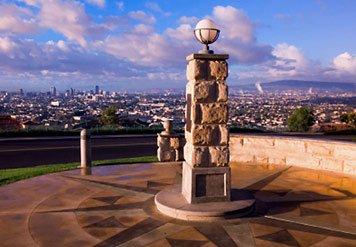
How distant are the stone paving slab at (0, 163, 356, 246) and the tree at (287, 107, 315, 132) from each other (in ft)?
71.8

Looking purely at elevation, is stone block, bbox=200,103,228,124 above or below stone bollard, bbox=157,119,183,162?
above

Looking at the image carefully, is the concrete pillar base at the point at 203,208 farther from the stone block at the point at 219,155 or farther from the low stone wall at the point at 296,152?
the low stone wall at the point at 296,152

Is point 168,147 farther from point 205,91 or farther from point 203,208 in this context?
point 203,208

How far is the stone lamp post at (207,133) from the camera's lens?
7422 millimetres

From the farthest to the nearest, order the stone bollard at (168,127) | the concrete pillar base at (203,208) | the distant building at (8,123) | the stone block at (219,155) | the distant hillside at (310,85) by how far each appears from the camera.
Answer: the distant hillside at (310,85) < the distant building at (8,123) < the stone bollard at (168,127) < the stone block at (219,155) < the concrete pillar base at (203,208)

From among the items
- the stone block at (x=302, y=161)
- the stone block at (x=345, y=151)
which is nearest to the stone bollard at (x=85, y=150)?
the stone block at (x=302, y=161)

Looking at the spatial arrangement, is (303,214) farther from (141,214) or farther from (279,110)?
(279,110)

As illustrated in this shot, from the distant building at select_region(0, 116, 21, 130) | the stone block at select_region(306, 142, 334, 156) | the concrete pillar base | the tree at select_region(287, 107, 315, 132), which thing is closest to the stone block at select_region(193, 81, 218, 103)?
the concrete pillar base

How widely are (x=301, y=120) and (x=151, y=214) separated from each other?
26852mm

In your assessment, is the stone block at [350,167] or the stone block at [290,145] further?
the stone block at [290,145]

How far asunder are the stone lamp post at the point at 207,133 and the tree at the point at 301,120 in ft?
83.8

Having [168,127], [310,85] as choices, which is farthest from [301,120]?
[310,85]

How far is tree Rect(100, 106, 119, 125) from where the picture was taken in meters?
30.2

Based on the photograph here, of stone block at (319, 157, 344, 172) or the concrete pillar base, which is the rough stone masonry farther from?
stone block at (319, 157, 344, 172)
